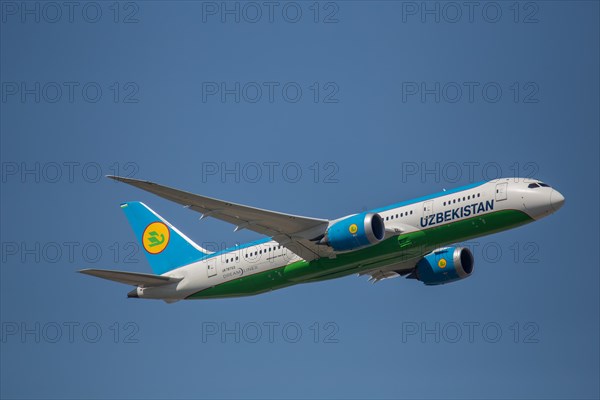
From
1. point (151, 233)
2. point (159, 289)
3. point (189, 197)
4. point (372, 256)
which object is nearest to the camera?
point (189, 197)

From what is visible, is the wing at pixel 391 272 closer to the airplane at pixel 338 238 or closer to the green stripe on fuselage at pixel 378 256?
the airplane at pixel 338 238

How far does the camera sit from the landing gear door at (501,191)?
50.8m

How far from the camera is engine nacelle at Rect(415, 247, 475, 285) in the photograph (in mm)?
57969

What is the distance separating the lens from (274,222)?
171ft

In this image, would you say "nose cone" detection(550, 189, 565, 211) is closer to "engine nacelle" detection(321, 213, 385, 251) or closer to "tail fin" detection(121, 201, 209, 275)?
"engine nacelle" detection(321, 213, 385, 251)

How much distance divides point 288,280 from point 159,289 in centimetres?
770

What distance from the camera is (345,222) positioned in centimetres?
5134

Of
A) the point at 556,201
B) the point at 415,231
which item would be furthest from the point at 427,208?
the point at 556,201

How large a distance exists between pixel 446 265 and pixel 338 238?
9329mm

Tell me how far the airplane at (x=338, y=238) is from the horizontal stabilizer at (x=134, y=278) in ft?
0.18

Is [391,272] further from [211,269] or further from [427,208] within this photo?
[211,269]

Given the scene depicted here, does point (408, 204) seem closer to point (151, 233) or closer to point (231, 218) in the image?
point (231, 218)

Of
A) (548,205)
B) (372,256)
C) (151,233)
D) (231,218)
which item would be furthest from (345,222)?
(151,233)

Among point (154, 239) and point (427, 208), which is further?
point (154, 239)
